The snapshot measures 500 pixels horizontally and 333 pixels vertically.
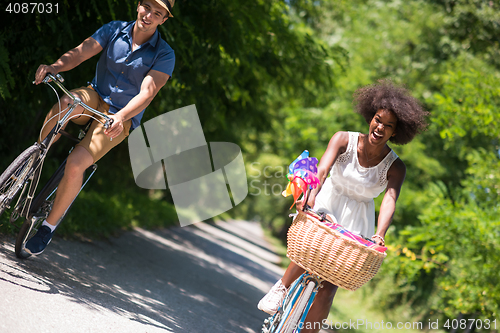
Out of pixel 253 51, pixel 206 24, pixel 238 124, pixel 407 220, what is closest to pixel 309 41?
pixel 253 51

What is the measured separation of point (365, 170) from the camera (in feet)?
11.9

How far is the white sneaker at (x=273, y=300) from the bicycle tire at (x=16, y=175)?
2070mm

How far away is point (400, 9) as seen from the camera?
17.2m

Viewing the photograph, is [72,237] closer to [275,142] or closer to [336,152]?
[336,152]

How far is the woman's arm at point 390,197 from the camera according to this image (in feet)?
11.3

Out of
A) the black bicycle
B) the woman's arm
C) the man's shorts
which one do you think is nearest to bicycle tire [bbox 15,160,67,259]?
the black bicycle

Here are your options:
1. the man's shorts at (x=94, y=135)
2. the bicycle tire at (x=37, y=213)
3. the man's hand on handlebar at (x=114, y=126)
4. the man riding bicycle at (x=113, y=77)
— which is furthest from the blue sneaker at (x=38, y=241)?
the man's hand on handlebar at (x=114, y=126)

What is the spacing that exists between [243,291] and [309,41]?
171 inches

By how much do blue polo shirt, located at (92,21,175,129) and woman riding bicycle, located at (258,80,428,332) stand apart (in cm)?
162

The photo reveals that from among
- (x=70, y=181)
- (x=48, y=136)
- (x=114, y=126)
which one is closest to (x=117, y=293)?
(x=70, y=181)

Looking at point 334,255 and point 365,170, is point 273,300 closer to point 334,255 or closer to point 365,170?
point 334,255

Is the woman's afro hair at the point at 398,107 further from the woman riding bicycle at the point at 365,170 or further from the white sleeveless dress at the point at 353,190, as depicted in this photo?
the white sleeveless dress at the point at 353,190

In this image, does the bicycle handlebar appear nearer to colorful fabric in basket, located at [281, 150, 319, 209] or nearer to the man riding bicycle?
the man riding bicycle

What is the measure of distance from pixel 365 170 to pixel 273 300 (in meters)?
1.22
